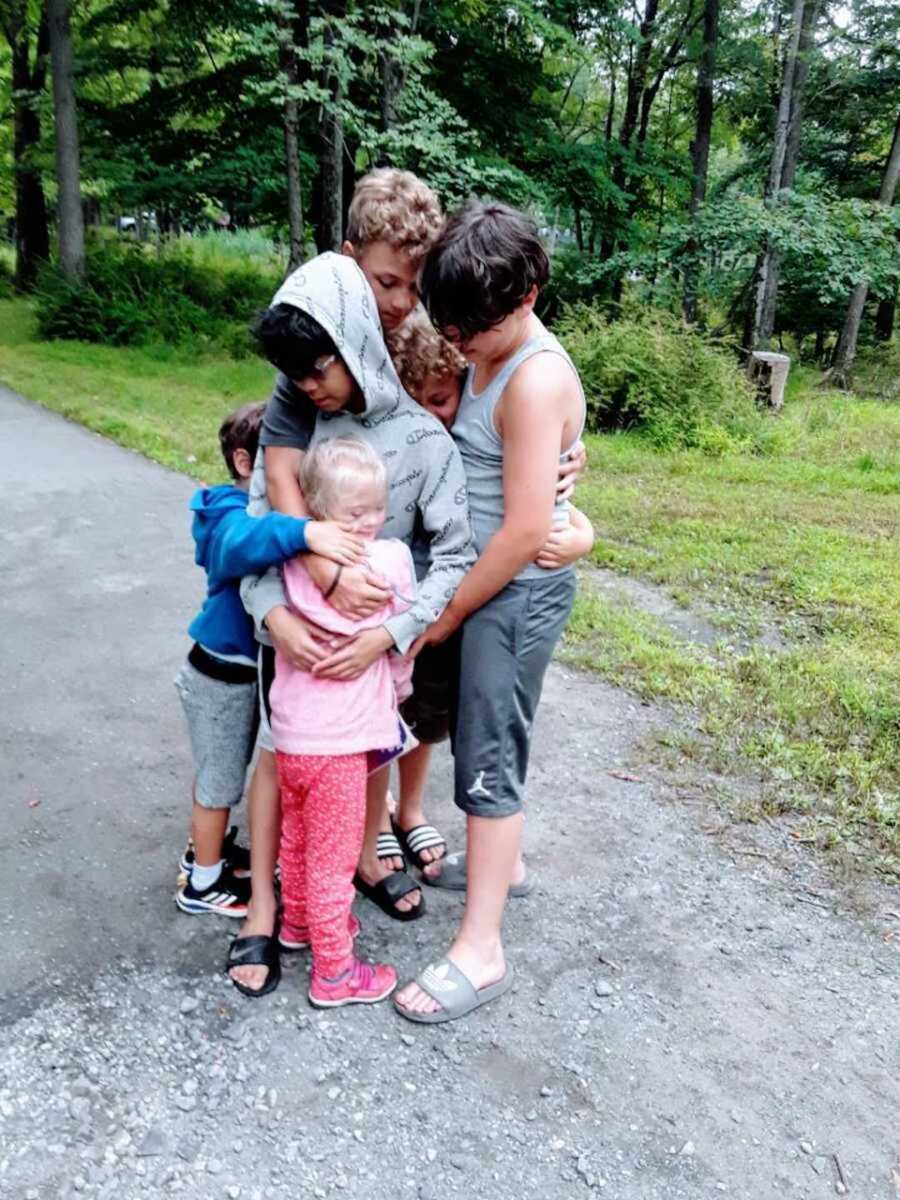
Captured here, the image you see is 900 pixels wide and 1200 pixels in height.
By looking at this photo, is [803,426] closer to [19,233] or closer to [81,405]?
[81,405]

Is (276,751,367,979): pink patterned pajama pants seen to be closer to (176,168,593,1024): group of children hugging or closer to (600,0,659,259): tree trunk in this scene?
(176,168,593,1024): group of children hugging

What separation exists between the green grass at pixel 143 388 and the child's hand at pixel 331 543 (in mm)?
4797

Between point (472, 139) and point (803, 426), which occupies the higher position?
point (472, 139)

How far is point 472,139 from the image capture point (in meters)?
11.7

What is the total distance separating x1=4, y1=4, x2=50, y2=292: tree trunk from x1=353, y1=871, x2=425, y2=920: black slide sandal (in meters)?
16.8

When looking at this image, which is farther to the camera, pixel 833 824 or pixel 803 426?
pixel 803 426

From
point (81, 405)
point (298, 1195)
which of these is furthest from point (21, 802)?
point (81, 405)

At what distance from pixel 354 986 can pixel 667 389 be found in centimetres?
780

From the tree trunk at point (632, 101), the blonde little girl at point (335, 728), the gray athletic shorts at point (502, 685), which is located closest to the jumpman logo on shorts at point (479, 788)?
the gray athletic shorts at point (502, 685)

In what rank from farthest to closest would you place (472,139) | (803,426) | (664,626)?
1. (472,139)
2. (803,426)
3. (664,626)

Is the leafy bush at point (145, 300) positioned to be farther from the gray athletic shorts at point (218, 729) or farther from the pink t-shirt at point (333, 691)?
the pink t-shirt at point (333, 691)

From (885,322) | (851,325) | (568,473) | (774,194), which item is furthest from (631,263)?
(568,473)

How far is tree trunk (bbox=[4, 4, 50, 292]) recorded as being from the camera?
1636 centimetres

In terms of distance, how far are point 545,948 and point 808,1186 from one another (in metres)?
0.78
